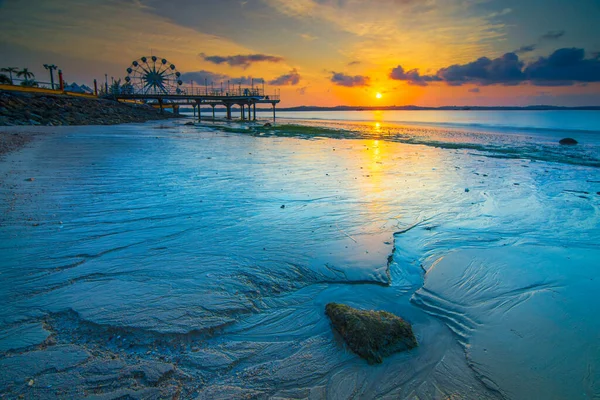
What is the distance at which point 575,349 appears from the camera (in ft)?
11.5

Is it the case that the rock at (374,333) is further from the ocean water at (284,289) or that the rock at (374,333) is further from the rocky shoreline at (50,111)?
the rocky shoreline at (50,111)

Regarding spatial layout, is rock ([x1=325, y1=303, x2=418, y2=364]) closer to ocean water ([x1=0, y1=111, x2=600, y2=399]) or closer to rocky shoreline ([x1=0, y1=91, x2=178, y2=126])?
ocean water ([x1=0, y1=111, x2=600, y2=399])

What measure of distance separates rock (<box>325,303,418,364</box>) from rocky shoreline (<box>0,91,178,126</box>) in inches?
1543

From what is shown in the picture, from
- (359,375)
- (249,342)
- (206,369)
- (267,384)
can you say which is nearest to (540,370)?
(359,375)

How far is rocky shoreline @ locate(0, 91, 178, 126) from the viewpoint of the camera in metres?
33.1

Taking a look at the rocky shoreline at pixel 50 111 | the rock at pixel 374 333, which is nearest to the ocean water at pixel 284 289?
the rock at pixel 374 333

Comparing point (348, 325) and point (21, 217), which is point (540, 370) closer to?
point (348, 325)

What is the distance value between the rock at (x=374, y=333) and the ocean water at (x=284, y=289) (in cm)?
14

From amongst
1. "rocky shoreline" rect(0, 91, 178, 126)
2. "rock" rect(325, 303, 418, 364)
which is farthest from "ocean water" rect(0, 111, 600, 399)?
"rocky shoreline" rect(0, 91, 178, 126)

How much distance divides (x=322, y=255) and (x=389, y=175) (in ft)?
27.3

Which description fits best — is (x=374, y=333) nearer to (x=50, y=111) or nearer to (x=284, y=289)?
(x=284, y=289)

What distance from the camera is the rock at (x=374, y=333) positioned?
3.32 meters

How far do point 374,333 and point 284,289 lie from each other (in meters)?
1.54

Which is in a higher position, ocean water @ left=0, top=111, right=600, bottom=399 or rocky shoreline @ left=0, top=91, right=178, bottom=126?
rocky shoreline @ left=0, top=91, right=178, bottom=126
